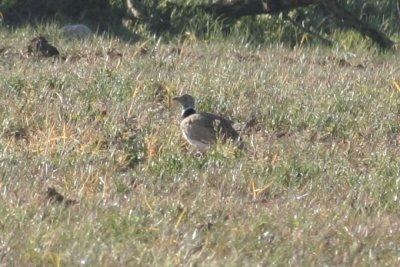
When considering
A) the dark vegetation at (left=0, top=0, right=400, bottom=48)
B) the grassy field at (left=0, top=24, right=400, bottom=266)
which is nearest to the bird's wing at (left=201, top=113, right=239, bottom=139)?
the grassy field at (left=0, top=24, right=400, bottom=266)

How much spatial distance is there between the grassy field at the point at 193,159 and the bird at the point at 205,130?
5.6 inches

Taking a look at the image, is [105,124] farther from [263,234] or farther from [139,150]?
[263,234]

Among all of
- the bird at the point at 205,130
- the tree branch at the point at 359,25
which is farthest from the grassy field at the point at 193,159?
the tree branch at the point at 359,25

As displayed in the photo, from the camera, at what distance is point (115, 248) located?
6336 millimetres

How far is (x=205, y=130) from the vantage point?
8.89 meters

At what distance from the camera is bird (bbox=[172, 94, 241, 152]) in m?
8.84

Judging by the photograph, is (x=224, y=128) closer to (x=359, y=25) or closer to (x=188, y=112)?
(x=188, y=112)

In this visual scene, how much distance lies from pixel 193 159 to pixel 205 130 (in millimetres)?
478

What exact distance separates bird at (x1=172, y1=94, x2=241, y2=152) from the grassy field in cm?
14

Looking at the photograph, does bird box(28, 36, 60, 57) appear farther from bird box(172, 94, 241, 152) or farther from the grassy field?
bird box(172, 94, 241, 152)

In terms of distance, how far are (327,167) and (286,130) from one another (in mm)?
1289

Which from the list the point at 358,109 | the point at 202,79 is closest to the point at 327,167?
the point at 358,109

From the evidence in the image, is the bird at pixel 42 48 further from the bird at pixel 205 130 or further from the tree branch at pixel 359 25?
the tree branch at pixel 359 25

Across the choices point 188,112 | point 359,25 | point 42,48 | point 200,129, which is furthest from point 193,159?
point 359,25
